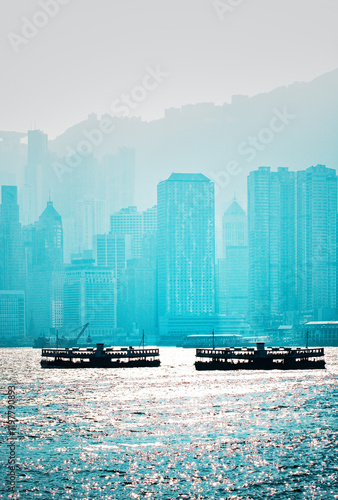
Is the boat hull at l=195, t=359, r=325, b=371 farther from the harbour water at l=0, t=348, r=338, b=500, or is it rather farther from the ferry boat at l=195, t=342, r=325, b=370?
the harbour water at l=0, t=348, r=338, b=500

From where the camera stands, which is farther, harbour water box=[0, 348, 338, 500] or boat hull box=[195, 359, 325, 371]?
boat hull box=[195, 359, 325, 371]

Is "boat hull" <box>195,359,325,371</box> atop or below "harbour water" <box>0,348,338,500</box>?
below

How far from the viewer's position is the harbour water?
73.6 meters

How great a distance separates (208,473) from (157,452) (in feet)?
32.3

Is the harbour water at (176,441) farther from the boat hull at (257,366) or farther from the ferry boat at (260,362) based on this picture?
the ferry boat at (260,362)

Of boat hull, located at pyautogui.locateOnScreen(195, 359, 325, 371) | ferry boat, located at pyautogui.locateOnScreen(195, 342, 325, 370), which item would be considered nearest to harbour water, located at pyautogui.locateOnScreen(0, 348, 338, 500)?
boat hull, located at pyautogui.locateOnScreen(195, 359, 325, 371)

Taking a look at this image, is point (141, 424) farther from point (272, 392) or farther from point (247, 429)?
point (272, 392)

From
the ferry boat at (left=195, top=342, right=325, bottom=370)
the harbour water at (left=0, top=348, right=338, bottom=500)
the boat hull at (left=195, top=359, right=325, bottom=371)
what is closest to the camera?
the harbour water at (left=0, top=348, right=338, bottom=500)

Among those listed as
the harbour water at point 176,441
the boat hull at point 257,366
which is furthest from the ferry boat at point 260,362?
the harbour water at point 176,441

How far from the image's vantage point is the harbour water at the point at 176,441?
7362 centimetres

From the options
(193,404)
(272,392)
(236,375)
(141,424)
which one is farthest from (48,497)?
(236,375)

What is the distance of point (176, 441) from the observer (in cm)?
9238

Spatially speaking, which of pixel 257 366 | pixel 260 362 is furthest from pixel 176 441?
pixel 260 362

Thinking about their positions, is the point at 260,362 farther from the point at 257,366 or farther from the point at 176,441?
the point at 176,441
